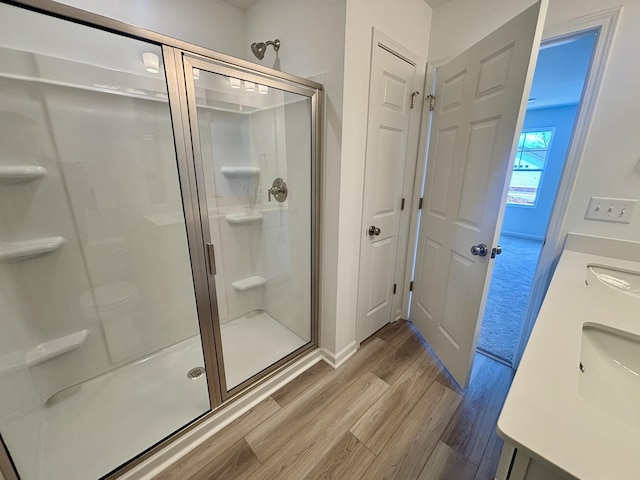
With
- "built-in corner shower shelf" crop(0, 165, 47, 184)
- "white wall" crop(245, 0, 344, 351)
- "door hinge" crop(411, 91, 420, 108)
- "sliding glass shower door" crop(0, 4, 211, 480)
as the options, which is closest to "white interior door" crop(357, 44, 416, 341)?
"door hinge" crop(411, 91, 420, 108)

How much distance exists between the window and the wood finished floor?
15.6 ft

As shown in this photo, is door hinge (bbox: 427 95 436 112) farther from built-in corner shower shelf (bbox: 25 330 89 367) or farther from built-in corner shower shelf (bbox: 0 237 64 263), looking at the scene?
built-in corner shower shelf (bbox: 25 330 89 367)

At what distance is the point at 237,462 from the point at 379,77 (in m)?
2.23

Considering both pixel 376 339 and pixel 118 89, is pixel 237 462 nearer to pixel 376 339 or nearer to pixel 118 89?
pixel 376 339

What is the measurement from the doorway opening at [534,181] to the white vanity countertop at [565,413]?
996mm

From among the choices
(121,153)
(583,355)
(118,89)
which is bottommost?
(583,355)

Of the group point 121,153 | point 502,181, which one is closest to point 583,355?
point 502,181

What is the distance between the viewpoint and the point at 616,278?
1228mm

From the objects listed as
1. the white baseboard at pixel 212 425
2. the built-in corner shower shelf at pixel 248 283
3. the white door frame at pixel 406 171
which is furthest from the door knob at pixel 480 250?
the built-in corner shower shelf at pixel 248 283

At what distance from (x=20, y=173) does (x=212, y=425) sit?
5.19ft

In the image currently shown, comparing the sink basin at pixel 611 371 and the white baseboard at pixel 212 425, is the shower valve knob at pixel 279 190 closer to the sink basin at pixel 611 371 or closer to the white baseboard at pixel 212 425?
the white baseboard at pixel 212 425

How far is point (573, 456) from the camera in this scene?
1.40 ft

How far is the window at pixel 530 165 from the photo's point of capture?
16.0 feet

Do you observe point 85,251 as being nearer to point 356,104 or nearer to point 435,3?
point 356,104
